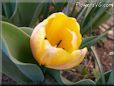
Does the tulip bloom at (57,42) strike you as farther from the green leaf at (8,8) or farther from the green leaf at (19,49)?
the green leaf at (8,8)

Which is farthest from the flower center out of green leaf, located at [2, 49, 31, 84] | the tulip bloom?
green leaf, located at [2, 49, 31, 84]

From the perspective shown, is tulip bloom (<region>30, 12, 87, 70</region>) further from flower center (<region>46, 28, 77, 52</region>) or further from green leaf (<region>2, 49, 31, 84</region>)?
green leaf (<region>2, 49, 31, 84</region>)

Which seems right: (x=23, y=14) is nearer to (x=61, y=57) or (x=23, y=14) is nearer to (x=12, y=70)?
(x=12, y=70)

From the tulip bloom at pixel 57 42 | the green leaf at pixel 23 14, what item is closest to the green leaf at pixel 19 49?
the tulip bloom at pixel 57 42

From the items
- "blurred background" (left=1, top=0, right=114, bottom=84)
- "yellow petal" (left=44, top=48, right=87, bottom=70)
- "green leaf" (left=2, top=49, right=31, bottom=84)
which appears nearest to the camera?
"yellow petal" (left=44, top=48, right=87, bottom=70)

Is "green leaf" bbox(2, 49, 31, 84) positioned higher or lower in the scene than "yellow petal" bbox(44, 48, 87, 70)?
lower

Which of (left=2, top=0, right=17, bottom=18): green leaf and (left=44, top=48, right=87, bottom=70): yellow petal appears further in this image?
(left=2, top=0, right=17, bottom=18): green leaf
